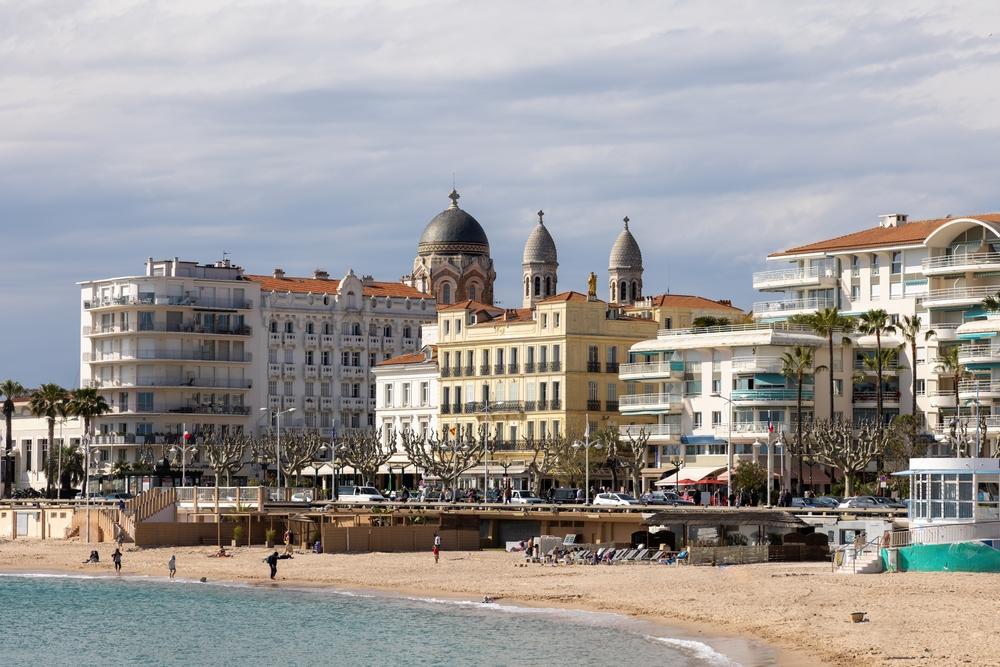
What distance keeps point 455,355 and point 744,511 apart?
4886 cm

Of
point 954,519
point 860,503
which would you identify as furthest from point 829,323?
point 954,519

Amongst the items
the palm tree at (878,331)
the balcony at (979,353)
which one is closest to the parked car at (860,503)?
the balcony at (979,353)

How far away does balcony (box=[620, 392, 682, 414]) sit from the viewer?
10294cm

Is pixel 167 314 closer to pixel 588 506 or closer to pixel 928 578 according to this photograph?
pixel 588 506

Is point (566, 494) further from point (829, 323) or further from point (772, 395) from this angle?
point (829, 323)

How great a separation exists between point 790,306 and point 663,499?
22752 millimetres

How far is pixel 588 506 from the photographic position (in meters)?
81.6

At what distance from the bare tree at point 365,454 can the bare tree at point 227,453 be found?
6370 mm

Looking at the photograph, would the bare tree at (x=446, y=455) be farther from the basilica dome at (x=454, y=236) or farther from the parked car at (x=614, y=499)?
the basilica dome at (x=454, y=236)

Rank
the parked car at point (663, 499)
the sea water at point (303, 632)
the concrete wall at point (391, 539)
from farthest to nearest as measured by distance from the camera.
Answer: the parked car at point (663, 499) → the concrete wall at point (391, 539) → the sea water at point (303, 632)

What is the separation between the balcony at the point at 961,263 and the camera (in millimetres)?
96062

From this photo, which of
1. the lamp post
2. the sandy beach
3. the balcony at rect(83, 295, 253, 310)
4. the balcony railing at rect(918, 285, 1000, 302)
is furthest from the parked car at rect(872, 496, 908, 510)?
the balcony at rect(83, 295, 253, 310)

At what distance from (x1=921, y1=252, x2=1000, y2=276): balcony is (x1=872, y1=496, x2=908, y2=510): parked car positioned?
17.5m

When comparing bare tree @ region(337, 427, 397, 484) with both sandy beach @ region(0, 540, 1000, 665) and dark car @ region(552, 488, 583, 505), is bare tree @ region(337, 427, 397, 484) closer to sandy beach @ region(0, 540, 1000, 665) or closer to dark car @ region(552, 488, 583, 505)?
dark car @ region(552, 488, 583, 505)
